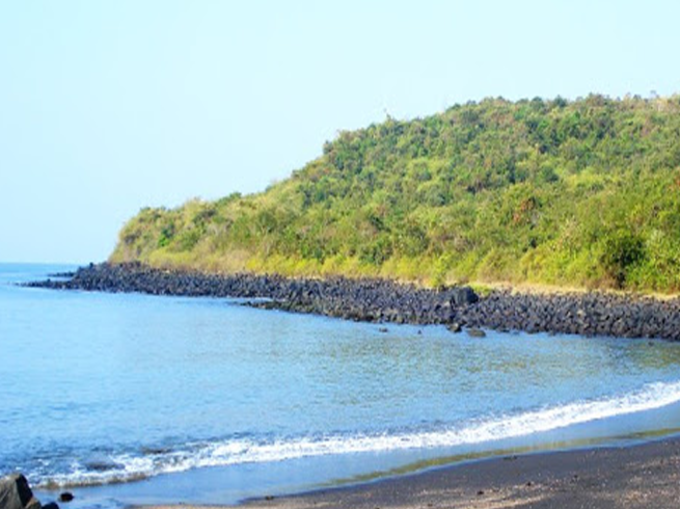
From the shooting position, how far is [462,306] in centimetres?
4791

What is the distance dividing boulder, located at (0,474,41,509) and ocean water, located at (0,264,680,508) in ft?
6.66

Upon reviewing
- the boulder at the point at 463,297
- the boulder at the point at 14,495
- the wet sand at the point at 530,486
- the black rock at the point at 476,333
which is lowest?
the wet sand at the point at 530,486

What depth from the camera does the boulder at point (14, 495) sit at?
11219 millimetres

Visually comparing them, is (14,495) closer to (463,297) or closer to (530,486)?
(530,486)

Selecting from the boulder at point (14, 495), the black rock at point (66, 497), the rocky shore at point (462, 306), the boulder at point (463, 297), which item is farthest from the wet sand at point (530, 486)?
the boulder at point (463, 297)

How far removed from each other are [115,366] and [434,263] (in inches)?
1424

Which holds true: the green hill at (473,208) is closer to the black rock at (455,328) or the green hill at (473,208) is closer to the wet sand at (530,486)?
the black rock at (455,328)

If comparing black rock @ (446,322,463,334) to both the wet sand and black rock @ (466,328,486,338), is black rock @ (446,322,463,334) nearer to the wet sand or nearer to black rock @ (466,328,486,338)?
black rock @ (466,328,486,338)

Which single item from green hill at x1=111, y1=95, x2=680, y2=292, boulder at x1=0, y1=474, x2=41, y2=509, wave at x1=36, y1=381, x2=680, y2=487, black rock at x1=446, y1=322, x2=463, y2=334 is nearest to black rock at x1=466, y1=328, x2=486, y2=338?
black rock at x1=446, y1=322, x2=463, y2=334

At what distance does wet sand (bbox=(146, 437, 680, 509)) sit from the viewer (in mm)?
12492

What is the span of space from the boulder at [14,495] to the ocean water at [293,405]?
79.9 inches

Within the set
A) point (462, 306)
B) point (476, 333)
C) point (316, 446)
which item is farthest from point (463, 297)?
point (316, 446)

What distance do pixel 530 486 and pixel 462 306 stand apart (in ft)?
114

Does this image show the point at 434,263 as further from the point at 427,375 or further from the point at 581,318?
the point at 427,375
